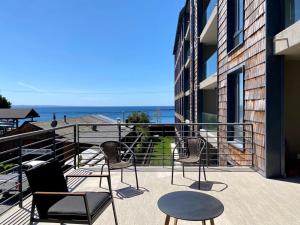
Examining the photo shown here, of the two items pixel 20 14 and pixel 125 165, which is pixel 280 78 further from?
pixel 20 14

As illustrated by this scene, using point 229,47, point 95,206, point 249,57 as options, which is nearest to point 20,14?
point 229,47

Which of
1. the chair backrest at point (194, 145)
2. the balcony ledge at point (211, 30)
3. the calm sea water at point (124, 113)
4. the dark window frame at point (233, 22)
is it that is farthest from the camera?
the calm sea water at point (124, 113)

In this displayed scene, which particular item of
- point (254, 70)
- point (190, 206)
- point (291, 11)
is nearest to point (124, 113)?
point (254, 70)

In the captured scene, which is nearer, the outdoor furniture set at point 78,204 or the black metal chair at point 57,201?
the outdoor furniture set at point 78,204

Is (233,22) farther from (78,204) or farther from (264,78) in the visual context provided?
(78,204)

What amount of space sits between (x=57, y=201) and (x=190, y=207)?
1.36 meters

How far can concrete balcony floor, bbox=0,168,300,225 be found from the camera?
3.33 meters

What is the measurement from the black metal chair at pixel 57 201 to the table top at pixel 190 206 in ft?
2.10

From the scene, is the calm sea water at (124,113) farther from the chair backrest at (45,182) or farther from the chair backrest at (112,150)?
the chair backrest at (45,182)

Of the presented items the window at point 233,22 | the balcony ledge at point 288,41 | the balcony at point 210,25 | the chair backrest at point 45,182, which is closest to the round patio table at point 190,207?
the chair backrest at point 45,182

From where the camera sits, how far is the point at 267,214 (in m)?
3.47

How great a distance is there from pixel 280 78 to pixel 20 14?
2171cm

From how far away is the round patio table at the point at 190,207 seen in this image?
2.33 m

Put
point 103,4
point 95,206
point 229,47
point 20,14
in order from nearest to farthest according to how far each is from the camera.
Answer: point 95,206 → point 229,47 → point 103,4 → point 20,14
